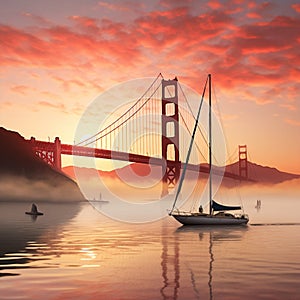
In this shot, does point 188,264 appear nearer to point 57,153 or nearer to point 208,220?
point 208,220

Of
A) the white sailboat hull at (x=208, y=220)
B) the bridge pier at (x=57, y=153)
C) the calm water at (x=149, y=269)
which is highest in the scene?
the bridge pier at (x=57, y=153)

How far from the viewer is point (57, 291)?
20.3 meters

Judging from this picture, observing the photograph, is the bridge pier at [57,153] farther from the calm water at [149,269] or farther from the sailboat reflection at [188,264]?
the calm water at [149,269]

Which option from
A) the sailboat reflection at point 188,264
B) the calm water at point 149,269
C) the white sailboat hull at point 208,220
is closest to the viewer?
the calm water at point 149,269

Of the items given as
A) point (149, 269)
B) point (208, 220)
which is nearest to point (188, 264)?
point (149, 269)

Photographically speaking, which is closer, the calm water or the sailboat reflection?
the calm water

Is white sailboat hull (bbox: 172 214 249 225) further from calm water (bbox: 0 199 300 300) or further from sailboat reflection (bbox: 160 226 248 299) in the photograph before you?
calm water (bbox: 0 199 300 300)

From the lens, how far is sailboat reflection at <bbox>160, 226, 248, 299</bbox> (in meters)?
20.2

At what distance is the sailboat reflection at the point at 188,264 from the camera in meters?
20.2

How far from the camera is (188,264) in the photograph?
27.8 m

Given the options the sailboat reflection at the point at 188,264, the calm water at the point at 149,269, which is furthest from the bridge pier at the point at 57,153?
the calm water at the point at 149,269

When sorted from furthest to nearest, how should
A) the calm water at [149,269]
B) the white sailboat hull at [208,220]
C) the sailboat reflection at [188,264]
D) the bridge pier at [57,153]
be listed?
the bridge pier at [57,153] → the white sailboat hull at [208,220] → the sailboat reflection at [188,264] → the calm water at [149,269]

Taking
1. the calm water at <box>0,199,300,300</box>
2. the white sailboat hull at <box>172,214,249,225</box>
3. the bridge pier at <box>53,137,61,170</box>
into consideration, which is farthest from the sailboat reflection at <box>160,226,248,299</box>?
the bridge pier at <box>53,137,61,170</box>

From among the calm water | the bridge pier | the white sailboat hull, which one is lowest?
the calm water
